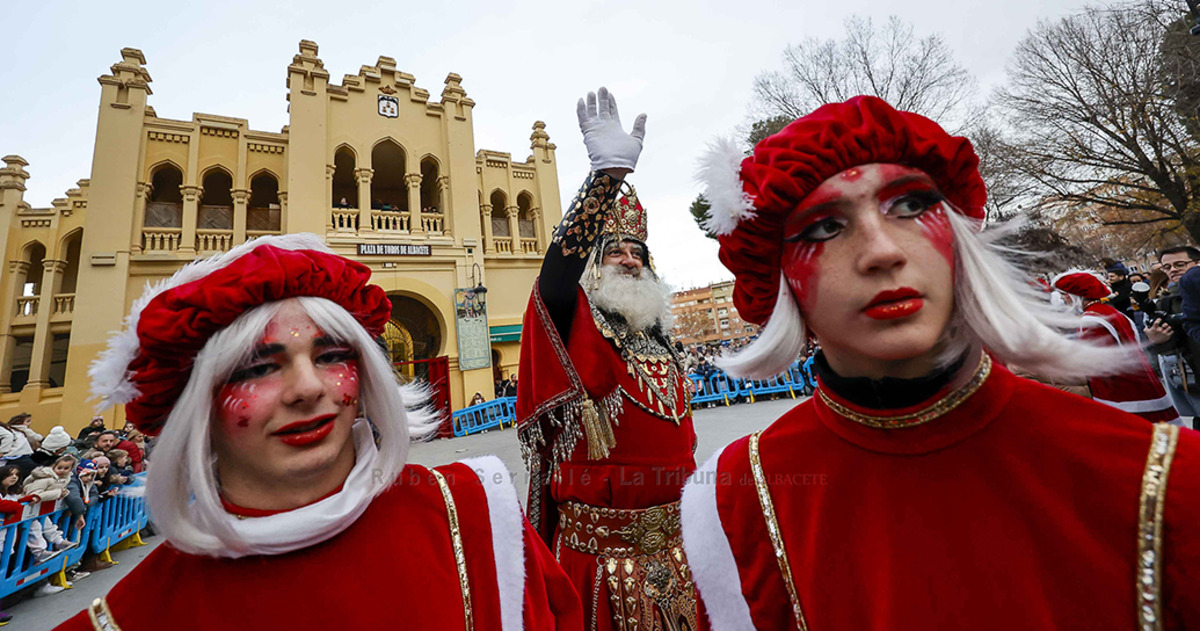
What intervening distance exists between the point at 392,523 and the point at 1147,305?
755cm

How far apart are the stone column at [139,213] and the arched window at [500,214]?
357 inches

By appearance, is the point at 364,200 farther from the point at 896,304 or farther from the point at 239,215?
the point at 896,304

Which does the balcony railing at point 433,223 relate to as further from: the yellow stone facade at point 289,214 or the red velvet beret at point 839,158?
the red velvet beret at point 839,158

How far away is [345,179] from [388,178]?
132 cm

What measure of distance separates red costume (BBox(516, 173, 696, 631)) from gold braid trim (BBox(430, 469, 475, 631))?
74cm

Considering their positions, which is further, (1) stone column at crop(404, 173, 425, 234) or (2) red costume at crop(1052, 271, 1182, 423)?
(1) stone column at crop(404, 173, 425, 234)

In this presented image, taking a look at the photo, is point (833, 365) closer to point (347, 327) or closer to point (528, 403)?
point (347, 327)

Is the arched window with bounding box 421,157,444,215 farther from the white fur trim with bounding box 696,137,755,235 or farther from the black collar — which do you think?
the black collar

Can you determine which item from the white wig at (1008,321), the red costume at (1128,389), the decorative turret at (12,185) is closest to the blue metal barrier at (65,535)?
the white wig at (1008,321)

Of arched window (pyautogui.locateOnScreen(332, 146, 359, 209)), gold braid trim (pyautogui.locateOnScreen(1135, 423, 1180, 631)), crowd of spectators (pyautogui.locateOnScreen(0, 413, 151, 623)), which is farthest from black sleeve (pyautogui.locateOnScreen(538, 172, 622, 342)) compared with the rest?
arched window (pyautogui.locateOnScreen(332, 146, 359, 209))

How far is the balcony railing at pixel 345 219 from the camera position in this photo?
12.8m

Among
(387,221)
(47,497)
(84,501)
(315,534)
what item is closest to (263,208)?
(387,221)

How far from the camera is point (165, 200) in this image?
13.8 metres

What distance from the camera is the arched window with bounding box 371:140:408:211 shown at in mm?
14422
